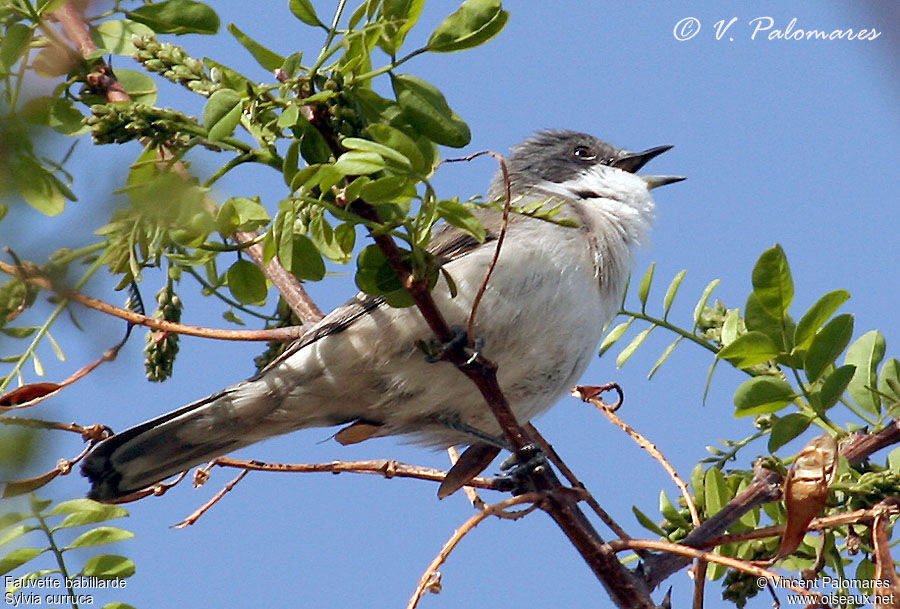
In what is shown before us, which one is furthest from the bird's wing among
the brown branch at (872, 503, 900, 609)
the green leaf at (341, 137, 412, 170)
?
the brown branch at (872, 503, 900, 609)

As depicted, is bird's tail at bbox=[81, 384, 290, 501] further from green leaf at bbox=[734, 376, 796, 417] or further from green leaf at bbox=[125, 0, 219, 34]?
green leaf at bbox=[734, 376, 796, 417]

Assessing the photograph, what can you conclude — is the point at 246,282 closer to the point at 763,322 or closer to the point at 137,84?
the point at 137,84

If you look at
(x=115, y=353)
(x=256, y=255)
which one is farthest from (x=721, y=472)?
(x=115, y=353)

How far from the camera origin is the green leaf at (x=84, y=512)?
8.93 ft

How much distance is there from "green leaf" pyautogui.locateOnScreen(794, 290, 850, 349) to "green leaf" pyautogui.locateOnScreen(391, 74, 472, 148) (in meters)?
1.13

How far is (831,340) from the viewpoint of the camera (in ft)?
9.66

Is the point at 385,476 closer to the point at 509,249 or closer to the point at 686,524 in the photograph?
the point at 686,524

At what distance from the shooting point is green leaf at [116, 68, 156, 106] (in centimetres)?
361

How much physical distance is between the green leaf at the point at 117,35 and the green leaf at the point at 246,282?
2.50 ft

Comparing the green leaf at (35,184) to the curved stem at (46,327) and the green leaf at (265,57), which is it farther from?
the green leaf at (265,57)

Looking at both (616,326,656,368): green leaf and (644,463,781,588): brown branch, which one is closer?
(644,463,781,588): brown branch

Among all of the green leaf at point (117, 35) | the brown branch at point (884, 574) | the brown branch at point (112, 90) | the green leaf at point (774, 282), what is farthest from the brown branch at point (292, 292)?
the brown branch at point (884, 574)

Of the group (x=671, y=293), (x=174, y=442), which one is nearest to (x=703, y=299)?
(x=671, y=293)

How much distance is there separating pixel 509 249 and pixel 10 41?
8.13ft
